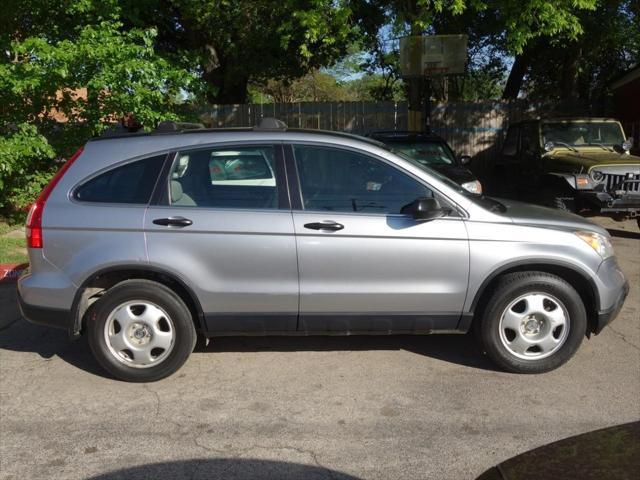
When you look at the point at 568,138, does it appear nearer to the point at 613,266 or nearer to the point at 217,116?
the point at 613,266

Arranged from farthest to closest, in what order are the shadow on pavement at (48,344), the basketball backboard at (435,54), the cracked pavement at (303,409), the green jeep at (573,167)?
the basketball backboard at (435,54)
the green jeep at (573,167)
the shadow on pavement at (48,344)
the cracked pavement at (303,409)

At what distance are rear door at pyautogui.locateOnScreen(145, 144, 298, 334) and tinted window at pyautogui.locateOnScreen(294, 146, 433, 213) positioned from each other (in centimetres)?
21

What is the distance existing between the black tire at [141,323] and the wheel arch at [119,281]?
70 mm

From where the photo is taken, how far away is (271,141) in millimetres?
4336

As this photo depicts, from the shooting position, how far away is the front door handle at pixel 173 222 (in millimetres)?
4176

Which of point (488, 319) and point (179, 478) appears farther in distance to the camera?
point (488, 319)

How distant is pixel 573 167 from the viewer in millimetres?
9039

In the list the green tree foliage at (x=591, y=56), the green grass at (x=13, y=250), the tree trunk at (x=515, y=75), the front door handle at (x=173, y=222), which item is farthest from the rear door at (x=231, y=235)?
the tree trunk at (x=515, y=75)

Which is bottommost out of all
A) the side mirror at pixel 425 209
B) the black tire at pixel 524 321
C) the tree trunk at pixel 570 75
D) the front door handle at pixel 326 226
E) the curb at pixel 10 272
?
the curb at pixel 10 272

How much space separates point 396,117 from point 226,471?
1316 cm

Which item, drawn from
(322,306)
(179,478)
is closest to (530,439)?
(322,306)

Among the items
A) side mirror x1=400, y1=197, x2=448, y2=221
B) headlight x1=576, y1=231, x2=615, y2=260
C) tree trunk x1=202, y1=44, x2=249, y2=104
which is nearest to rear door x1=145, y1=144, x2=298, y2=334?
side mirror x1=400, y1=197, x2=448, y2=221

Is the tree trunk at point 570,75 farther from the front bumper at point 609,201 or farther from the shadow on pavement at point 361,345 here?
the shadow on pavement at point 361,345

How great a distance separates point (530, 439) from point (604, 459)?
5.72 ft
